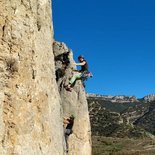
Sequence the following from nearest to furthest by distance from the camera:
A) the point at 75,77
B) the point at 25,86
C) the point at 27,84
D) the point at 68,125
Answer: the point at 25,86 → the point at 27,84 → the point at 68,125 → the point at 75,77

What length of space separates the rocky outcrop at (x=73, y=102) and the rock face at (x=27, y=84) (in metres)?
7.56

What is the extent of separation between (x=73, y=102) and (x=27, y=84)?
1141 centimetres

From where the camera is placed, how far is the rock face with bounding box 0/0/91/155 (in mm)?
11844

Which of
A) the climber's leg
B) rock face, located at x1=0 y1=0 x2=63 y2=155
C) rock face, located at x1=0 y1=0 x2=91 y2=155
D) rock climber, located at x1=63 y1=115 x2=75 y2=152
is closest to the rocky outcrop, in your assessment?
the climber's leg

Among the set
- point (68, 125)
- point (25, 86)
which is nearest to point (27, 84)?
point (25, 86)

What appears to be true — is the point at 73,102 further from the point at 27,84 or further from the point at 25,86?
the point at 25,86

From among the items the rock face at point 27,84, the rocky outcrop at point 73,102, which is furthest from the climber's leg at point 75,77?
the rock face at point 27,84

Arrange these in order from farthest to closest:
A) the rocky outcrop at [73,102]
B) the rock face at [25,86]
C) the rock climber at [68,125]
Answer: the rocky outcrop at [73,102], the rock climber at [68,125], the rock face at [25,86]

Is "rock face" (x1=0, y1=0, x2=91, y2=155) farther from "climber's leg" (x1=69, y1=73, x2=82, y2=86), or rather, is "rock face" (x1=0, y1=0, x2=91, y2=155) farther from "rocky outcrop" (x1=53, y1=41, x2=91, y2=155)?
"climber's leg" (x1=69, y1=73, x2=82, y2=86)

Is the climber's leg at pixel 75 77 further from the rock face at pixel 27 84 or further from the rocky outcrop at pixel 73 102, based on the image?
the rock face at pixel 27 84

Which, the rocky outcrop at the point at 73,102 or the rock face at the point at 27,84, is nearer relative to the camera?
the rock face at the point at 27,84

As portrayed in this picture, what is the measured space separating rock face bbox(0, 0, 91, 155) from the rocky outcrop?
7.56 metres

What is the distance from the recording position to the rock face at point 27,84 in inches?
466

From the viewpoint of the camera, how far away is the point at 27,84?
41.5 feet
